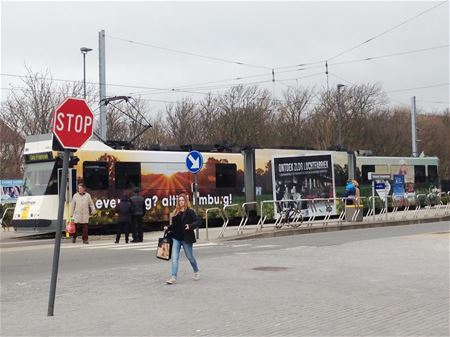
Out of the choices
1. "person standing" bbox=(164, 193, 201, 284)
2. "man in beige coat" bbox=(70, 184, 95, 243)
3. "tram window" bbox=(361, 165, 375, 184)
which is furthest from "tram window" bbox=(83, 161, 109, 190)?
"tram window" bbox=(361, 165, 375, 184)

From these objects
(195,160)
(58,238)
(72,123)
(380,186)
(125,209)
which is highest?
(195,160)

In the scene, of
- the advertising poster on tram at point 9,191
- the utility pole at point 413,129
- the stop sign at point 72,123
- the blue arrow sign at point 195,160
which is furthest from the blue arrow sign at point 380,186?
the stop sign at point 72,123

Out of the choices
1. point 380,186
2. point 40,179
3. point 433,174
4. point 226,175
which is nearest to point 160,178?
point 226,175

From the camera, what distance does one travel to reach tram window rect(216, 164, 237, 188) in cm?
2619

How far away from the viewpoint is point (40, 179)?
856 inches

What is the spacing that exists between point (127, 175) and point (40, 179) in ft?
10.4

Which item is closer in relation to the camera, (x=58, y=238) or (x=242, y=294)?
(x=58, y=238)

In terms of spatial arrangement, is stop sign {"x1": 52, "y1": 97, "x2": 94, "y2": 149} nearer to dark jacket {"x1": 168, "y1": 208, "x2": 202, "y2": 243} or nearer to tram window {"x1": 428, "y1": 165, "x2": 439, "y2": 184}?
dark jacket {"x1": 168, "y1": 208, "x2": 202, "y2": 243}

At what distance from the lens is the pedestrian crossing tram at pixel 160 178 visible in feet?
70.3

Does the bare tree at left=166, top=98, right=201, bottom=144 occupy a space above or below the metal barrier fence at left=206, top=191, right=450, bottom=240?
above

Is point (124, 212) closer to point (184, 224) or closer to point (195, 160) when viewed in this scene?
point (195, 160)

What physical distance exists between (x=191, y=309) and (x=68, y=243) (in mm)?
12492

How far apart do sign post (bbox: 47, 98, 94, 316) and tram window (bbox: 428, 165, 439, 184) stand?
32.9 meters

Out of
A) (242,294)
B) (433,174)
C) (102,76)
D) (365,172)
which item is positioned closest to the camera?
(242,294)
